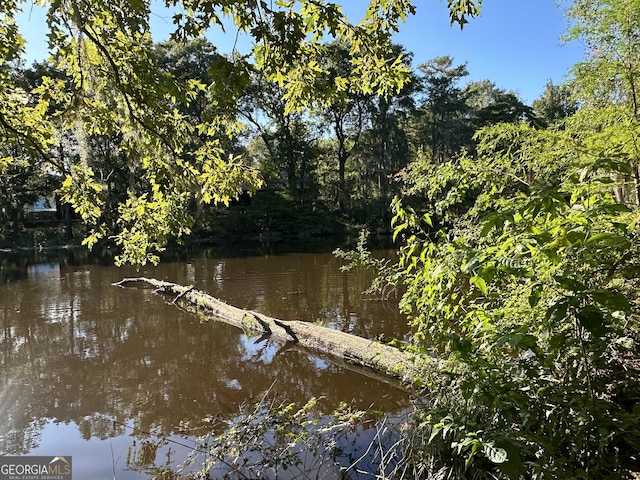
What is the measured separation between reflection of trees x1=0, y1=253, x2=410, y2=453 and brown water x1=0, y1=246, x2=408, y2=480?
21mm

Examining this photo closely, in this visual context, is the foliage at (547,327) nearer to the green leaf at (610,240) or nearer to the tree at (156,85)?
the green leaf at (610,240)

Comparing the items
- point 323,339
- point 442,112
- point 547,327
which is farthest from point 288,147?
point 547,327

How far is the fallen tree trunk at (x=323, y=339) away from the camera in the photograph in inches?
198

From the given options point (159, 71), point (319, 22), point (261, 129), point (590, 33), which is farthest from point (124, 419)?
point (261, 129)

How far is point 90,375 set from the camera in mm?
6309

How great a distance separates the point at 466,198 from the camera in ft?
12.3

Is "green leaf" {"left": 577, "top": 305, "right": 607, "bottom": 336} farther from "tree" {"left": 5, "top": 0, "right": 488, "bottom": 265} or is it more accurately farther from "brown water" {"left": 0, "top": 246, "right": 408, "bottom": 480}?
"brown water" {"left": 0, "top": 246, "right": 408, "bottom": 480}

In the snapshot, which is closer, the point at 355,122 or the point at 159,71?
the point at 159,71

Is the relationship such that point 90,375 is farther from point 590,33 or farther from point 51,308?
point 590,33

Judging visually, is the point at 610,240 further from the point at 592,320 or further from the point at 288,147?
the point at 288,147

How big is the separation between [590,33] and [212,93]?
440 cm

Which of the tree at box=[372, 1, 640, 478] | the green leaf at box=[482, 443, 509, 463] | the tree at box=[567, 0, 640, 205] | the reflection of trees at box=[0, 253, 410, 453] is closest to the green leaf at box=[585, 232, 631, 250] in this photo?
the tree at box=[372, 1, 640, 478]

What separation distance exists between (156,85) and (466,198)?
2.67 meters

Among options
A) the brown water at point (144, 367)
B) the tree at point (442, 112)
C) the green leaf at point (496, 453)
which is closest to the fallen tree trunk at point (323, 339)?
the brown water at point (144, 367)
